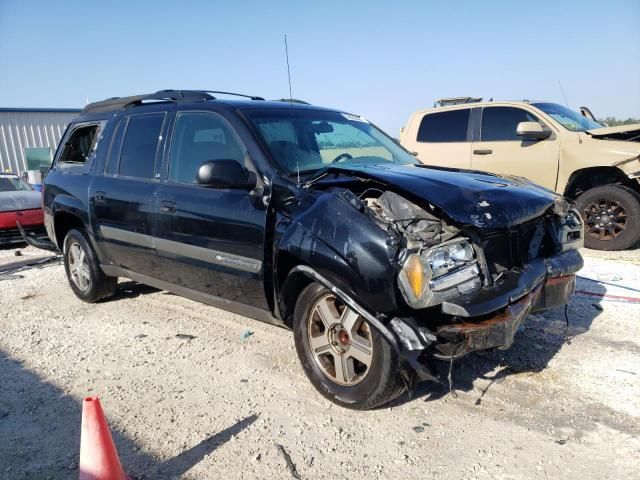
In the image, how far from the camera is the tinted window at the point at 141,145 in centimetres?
443

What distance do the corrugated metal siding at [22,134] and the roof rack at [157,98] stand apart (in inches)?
783

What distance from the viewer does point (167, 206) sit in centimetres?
413

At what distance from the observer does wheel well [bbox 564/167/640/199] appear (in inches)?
277

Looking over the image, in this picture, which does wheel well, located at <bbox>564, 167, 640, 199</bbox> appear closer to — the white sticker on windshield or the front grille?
the white sticker on windshield

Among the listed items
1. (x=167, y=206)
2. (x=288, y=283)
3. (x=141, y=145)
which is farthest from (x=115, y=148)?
(x=288, y=283)

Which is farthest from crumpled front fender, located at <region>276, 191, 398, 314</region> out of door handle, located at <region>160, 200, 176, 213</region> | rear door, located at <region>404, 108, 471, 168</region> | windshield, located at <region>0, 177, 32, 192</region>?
windshield, located at <region>0, 177, 32, 192</region>

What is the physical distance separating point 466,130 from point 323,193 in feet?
18.7

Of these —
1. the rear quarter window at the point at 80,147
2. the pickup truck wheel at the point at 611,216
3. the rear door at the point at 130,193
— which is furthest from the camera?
the pickup truck wheel at the point at 611,216

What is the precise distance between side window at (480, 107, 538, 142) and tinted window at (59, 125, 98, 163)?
554 cm

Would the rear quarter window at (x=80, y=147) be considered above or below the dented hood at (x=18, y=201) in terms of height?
above

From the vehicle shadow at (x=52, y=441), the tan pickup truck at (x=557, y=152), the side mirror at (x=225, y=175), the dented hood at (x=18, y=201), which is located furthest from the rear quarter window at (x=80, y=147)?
the tan pickup truck at (x=557, y=152)

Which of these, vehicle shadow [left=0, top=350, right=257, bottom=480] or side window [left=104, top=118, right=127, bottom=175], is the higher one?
side window [left=104, top=118, right=127, bottom=175]

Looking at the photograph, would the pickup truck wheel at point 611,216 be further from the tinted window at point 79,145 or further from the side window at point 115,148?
the tinted window at point 79,145

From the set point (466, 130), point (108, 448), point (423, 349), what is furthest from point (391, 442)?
point (466, 130)
